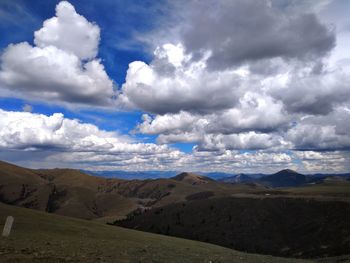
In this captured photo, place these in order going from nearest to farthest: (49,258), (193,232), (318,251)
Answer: (49,258)
(318,251)
(193,232)

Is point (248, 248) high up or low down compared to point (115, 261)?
down

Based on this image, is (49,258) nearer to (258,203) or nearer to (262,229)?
(262,229)

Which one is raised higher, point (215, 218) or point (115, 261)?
point (115, 261)

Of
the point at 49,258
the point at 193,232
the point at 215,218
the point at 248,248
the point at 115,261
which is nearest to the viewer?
the point at 49,258

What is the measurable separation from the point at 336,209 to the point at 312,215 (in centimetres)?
889

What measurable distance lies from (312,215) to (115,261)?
13328cm

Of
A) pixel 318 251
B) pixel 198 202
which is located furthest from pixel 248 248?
pixel 198 202

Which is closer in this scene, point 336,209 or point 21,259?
point 21,259

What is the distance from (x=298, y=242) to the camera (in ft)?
398

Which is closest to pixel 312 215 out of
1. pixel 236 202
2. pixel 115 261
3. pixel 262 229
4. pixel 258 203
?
pixel 262 229

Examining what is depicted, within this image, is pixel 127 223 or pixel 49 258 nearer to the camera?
pixel 49 258

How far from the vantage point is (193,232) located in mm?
150750

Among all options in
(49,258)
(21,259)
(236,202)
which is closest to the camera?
(21,259)

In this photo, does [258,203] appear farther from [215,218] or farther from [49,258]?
[49,258]
